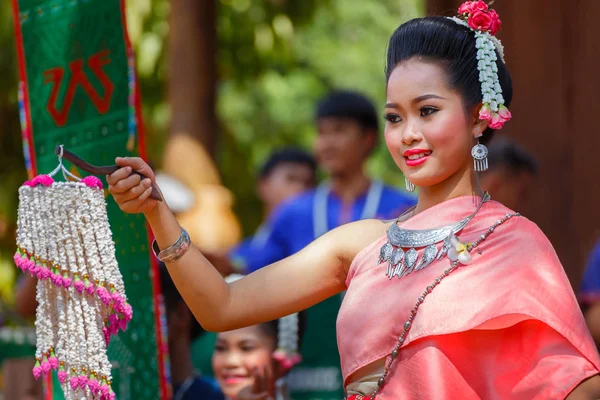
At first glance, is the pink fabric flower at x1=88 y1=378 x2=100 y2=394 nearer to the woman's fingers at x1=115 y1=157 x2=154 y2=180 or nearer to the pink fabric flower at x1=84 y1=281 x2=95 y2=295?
the pink fabric flower at x1=84 y1=281 x2=95 y2=295

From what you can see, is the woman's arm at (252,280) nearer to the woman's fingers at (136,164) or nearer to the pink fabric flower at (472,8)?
the woman's fingers at (136,164)

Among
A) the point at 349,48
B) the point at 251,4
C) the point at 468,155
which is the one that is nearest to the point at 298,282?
the point at 468,155

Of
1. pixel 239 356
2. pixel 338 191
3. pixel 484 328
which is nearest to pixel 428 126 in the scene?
pixel 484 328

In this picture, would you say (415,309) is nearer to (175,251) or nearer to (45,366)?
(175,251)

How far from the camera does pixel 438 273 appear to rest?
2.52 meters

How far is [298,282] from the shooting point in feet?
9.09

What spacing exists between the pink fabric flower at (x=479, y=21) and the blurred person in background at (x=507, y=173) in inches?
87.1

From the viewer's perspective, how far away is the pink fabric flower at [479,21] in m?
2.66

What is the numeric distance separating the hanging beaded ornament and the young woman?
117mm

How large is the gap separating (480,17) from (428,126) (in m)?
0.34

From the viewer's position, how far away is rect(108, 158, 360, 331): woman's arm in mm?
2631

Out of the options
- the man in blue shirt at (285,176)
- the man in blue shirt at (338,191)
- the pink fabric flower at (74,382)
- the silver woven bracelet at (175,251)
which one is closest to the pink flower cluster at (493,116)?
the silver woven bracelet at (175,251)

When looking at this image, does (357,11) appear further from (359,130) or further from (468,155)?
(468,155)

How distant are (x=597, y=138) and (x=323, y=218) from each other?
59.0 inches
